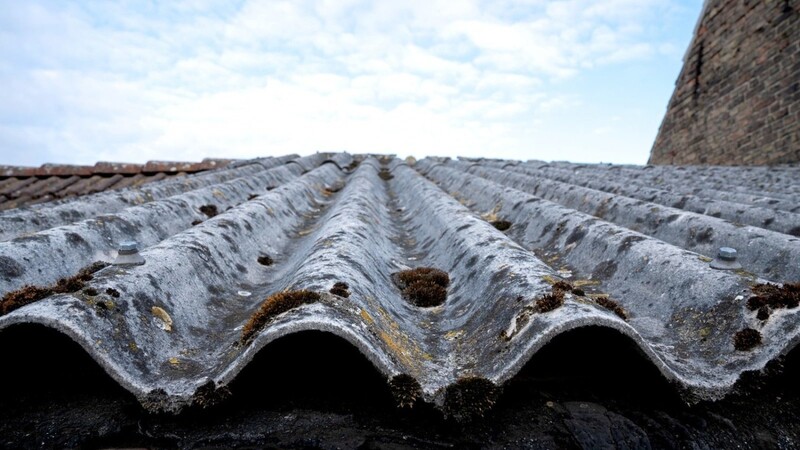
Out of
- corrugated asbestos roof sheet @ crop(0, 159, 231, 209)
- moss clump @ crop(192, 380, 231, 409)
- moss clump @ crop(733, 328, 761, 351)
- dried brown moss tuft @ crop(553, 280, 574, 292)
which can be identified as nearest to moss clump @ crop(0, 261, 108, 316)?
moss clump @ crop(192, 380, 231, 409)

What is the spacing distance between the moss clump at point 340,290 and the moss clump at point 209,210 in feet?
8.68

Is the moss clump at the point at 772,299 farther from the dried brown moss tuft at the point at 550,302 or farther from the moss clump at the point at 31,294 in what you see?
the moss clump at the point at 31,294

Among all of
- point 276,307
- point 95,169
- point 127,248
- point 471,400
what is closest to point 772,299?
point 471,400

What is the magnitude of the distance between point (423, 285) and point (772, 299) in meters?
1.40

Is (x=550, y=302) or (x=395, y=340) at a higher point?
(x=550, y=302)

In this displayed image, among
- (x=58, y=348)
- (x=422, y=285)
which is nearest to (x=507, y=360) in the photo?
(x=422, y=285)

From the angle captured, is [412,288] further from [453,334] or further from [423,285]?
[453,334]

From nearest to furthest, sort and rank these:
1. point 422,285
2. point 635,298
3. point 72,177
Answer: point 635,298
point 422,285
point 72,177

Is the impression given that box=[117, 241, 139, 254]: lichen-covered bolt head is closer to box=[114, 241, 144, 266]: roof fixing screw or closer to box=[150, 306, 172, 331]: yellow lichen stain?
box=[114, 241, 144, 266]: roof fixing screw

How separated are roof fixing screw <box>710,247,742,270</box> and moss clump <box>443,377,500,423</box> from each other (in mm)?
1217

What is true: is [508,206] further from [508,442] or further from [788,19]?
[788,19]

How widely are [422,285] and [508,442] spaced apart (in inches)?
43.4

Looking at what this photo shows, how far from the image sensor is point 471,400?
4.62 ft

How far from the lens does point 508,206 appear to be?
13.6 ft
